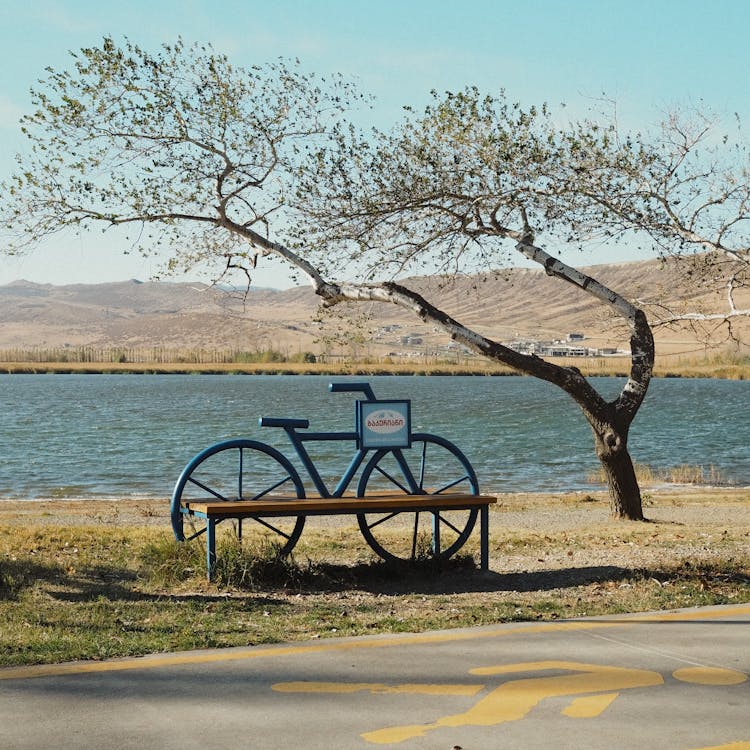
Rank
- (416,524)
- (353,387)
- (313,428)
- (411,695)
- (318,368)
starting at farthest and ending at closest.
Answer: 1. (318,368)
2. (313,428)
3. (416,524)
4. (353,387)
5. (411,695)

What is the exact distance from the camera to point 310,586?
959cm

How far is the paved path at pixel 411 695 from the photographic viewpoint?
4984 mm

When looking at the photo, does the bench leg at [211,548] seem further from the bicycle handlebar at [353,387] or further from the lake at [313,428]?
the lake at [313,428]

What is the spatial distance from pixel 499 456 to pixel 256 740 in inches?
1297

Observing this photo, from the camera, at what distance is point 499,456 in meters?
37.5

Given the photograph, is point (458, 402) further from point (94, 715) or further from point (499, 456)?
point (94, 715)

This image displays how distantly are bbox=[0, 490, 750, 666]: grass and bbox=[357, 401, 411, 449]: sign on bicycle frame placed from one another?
1124 millimetres

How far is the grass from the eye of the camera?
7.39 meters

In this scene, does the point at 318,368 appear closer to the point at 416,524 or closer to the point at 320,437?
the point at 416,524

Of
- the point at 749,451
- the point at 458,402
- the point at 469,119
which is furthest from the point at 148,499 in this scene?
the point at 458,402

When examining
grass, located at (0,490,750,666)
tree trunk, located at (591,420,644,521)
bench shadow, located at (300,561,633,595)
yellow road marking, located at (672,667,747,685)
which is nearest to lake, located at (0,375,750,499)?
tree trunk, located at (591,420,644,521)

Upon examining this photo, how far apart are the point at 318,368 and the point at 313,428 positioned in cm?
9592

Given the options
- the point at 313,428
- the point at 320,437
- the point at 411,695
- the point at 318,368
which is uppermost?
the point at 318,368

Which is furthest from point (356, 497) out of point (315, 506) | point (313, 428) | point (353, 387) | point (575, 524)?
point (313, 428)
